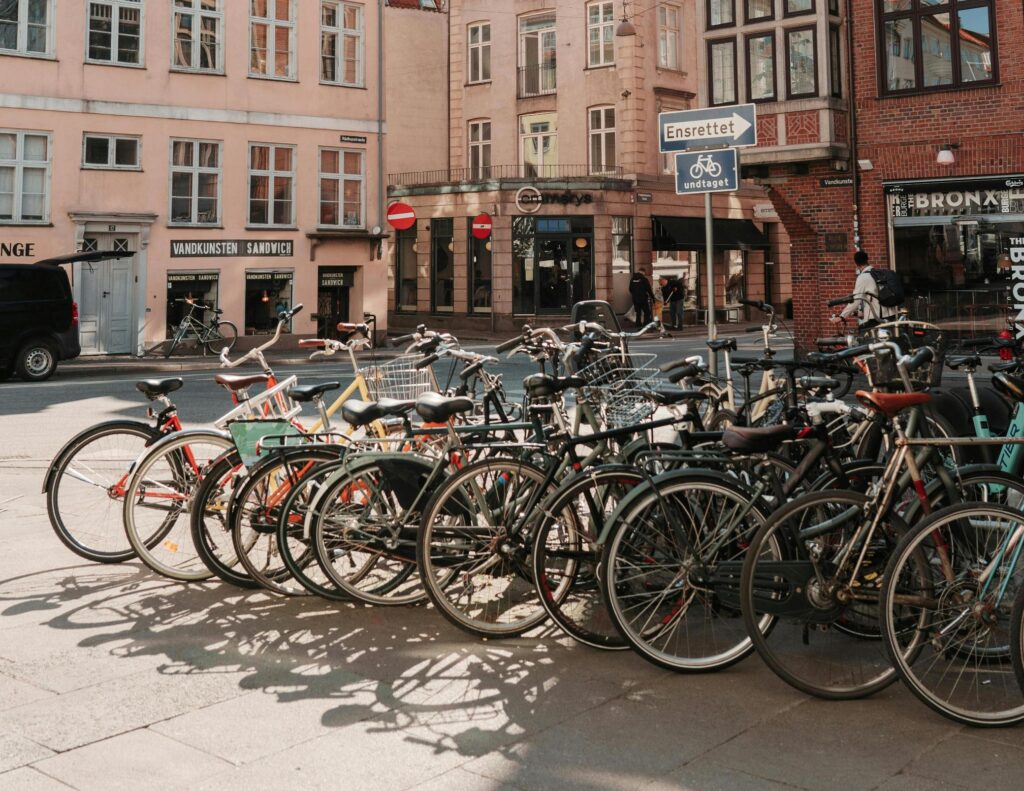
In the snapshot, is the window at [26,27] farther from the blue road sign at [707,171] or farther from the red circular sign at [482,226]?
the blue road sign at [707,171]

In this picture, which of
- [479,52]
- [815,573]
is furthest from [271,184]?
[815,573]

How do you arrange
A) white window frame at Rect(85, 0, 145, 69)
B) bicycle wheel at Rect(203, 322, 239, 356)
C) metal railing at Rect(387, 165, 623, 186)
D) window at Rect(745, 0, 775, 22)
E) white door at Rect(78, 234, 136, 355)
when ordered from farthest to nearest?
1. metal railing at Rect(387, 165, 623, 186)
2. bicycle wheel at Rect(203, 322, 239, 356)
3. white window frame at Rect(85, 0, 145, 69)
4. white door at Rect(78, 234, 136, 355)
5. window at Rect(745, 0, 775, 22)

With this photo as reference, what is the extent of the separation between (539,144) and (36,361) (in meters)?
22.6

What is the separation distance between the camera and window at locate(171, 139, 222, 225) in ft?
91.0

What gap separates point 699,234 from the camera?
1538 inches

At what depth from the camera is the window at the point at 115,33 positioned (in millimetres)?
26594

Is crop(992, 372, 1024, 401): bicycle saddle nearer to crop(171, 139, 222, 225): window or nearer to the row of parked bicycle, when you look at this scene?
the row of parked bicycle

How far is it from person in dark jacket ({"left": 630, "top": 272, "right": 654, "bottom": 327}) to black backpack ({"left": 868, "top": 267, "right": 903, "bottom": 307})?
2130 centimetres

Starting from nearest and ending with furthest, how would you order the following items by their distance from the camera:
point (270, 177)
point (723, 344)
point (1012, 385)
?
point (1012, 385)
point (723, 344)
point (270, 177)

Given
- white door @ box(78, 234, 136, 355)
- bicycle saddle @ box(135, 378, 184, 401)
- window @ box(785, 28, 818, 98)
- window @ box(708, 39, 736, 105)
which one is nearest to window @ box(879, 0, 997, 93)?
window @ box(785, 28, 818, 98)

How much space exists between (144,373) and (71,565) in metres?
17.5

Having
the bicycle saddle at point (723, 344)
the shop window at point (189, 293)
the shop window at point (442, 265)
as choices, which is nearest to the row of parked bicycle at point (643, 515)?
the bicycle saddle at point (723, 344)

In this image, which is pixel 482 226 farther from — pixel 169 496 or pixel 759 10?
pixel 169 496

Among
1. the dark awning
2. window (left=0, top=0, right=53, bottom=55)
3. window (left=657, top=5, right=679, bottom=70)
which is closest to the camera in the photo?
window (left=0, top=0, right=53, bottom=55)
